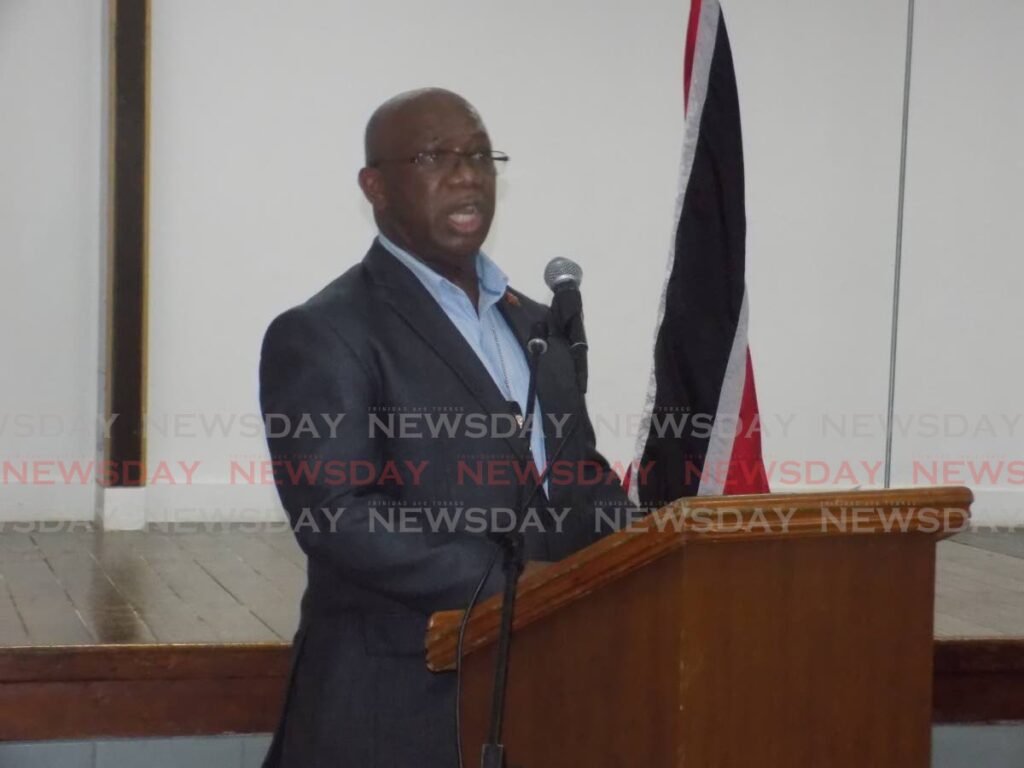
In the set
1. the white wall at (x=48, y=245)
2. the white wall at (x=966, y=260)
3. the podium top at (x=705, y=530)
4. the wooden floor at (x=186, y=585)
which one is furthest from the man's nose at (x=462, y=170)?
the white wall at (x=966, y=260)

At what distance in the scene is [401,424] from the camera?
1.72 m

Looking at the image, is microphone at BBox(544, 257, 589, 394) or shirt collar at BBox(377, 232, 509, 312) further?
shirt collar at BBox(377, 232, 509, 312)

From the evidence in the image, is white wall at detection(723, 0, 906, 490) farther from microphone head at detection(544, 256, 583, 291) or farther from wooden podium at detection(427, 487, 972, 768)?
wooden podium at detection(427, 487, 972, 768)

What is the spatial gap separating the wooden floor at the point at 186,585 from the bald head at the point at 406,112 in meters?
Result: 1.34

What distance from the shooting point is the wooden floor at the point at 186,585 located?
293 centimetres

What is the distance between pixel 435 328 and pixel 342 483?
0.26 metres

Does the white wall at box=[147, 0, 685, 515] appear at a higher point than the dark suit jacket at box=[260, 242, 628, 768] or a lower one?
higher

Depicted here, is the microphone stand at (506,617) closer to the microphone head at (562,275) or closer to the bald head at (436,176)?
the microphone head at (562,275)

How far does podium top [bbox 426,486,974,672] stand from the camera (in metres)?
1.32

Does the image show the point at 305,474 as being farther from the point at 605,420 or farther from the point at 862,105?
the point at 862,105

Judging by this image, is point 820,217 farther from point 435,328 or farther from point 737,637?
point 737,637

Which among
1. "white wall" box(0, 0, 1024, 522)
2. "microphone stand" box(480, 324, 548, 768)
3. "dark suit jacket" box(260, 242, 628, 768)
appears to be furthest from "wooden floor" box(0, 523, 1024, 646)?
"microphone stand" box(480, 324, 548, 768)

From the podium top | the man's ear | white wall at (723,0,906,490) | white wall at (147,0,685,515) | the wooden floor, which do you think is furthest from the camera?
white wall at (723,0,906,490)

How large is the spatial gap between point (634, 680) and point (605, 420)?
165 inches
